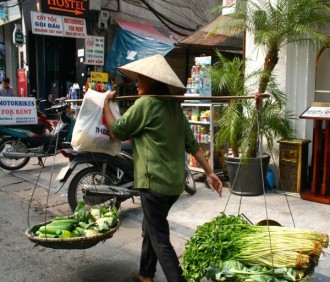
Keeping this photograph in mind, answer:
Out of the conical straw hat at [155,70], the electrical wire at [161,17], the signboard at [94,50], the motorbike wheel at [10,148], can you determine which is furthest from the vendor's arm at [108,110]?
the electrical wire at [161,17]

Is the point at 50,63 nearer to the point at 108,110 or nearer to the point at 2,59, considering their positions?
the point at 2,59

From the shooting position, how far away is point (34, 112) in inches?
305

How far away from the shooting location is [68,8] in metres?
10.8

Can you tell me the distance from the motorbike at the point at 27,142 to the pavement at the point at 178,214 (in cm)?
77

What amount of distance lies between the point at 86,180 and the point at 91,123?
193cm

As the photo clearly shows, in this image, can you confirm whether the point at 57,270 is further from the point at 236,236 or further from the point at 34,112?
the point at 34,112

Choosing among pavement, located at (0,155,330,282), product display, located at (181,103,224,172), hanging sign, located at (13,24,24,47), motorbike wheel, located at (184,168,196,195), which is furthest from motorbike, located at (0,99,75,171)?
hanging sign, located at (13,24,24,47)

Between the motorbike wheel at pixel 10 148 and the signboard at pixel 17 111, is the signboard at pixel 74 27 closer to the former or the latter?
the signboard at pixel 17 111

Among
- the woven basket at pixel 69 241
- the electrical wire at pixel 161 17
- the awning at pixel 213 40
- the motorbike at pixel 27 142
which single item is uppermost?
the electrical wire at pixel 161 17

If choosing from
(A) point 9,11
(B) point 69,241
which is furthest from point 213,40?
(A) point 9,11

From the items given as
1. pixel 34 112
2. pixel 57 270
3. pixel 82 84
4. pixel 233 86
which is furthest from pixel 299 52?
pixel 82 84

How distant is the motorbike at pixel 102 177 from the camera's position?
4801mm

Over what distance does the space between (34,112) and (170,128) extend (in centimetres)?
566

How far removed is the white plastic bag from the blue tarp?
23.2 ft
